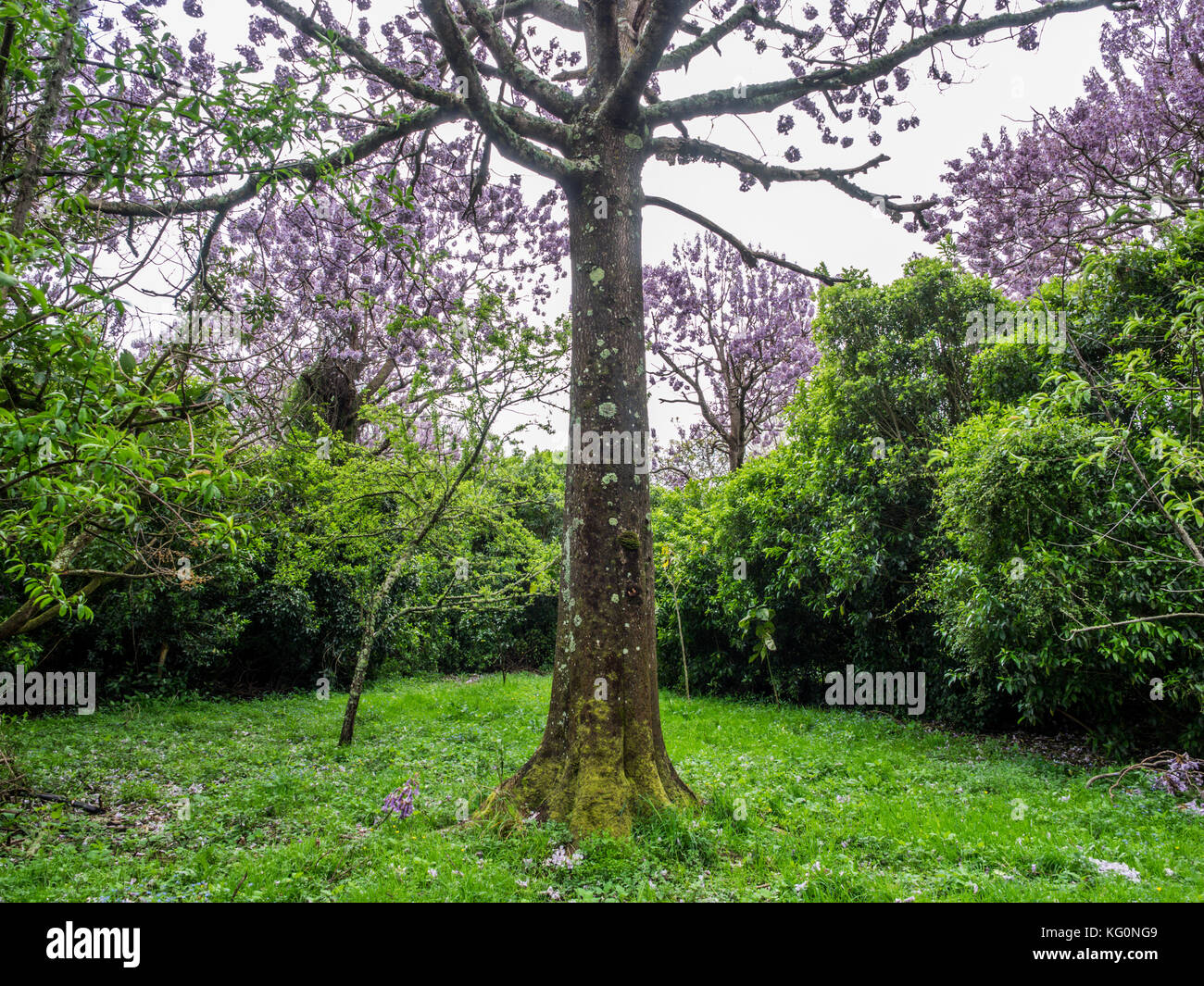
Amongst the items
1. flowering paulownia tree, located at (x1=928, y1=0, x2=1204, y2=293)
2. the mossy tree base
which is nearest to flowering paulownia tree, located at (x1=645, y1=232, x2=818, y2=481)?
flowering paulownia tree, located at (x1=928, y1=0, x2=1204, y2=293)

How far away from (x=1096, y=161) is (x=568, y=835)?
1398 cm

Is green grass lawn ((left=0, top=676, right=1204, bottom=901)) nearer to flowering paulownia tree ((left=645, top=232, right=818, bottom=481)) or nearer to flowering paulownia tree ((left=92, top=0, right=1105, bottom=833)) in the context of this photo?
flowering paulownia tree ((left=92, top=0, right=1105, bottom=833))

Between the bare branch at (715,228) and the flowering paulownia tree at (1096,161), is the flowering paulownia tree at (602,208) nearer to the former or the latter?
the bare branch at (715,228)

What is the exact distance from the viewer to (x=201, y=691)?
404 inches

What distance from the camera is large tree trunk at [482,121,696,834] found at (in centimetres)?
381

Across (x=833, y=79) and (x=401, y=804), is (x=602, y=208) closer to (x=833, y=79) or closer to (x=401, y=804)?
(x=833, y=79)

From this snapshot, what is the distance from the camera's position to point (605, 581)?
400 cm

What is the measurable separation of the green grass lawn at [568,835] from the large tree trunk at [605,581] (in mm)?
297

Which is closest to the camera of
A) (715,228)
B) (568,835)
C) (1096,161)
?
(568,835)

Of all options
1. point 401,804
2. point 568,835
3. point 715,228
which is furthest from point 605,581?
point 715,228

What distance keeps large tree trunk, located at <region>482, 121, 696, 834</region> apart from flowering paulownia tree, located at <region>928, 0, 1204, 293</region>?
8064 mm
